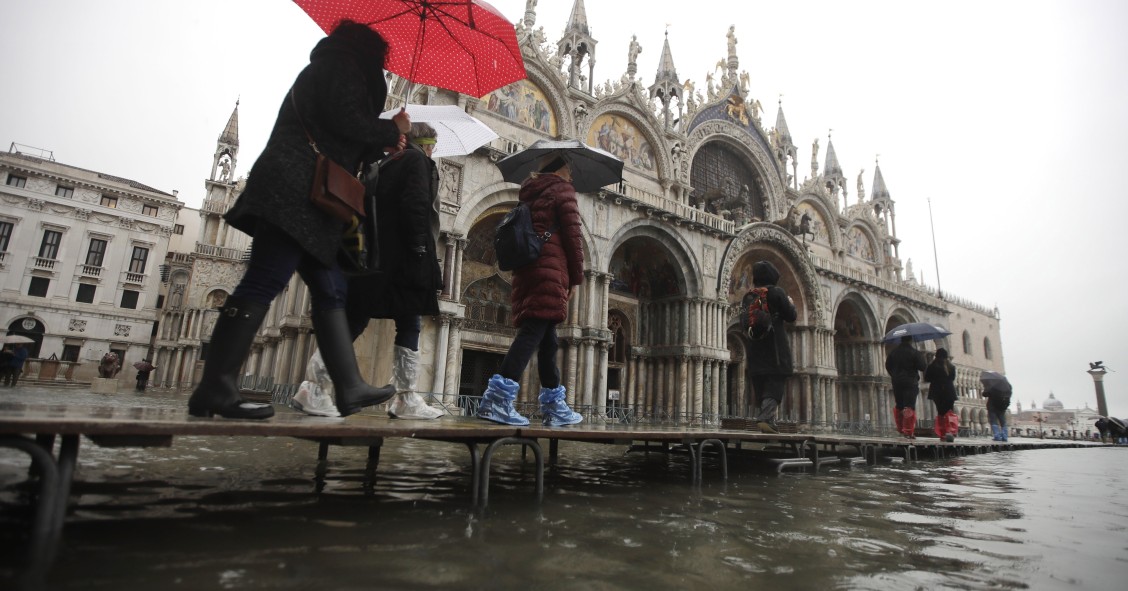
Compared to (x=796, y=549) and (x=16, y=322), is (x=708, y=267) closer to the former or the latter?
(x=796, y=549)

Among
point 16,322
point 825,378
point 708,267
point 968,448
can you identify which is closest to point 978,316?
point 825,378

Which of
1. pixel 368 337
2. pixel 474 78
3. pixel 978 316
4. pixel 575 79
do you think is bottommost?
pixel 368 337

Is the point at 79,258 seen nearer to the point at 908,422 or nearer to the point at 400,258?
the point at 400,258

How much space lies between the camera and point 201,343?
33.1 m

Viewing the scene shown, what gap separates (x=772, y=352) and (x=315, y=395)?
5.82 meters

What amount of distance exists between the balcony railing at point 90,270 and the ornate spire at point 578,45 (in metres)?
31.2

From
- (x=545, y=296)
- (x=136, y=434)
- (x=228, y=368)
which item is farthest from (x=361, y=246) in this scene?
(x=136, y=434)

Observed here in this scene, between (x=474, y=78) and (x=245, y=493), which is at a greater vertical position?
(x=474, y=78)

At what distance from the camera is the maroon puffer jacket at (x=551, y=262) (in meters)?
4.32

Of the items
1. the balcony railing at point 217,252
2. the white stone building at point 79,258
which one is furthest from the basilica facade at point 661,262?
the white stone building at point 79,258

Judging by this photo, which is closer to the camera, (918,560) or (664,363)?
(918,560)

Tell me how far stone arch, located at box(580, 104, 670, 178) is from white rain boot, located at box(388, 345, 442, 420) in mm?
15707

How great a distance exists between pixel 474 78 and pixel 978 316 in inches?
1944

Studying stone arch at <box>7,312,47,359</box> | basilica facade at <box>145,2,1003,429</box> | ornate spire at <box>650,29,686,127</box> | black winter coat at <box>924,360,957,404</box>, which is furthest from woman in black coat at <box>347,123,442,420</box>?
stone arch at <box>7,312,47,359</box>
